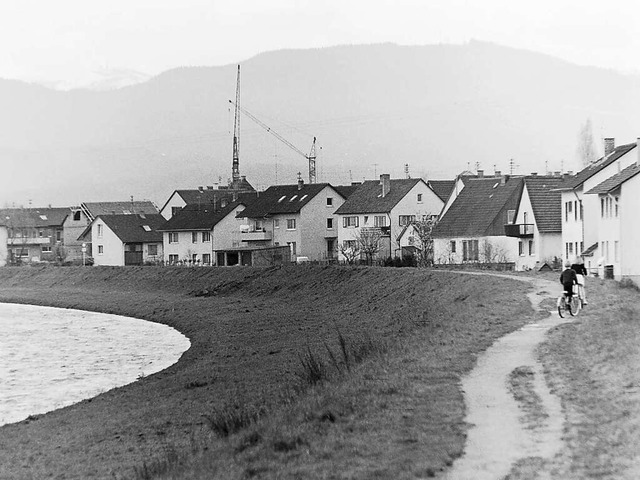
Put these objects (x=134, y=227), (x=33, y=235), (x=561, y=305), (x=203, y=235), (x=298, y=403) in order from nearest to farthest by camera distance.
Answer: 1. (x=298, y=403)
2. (x=561, y=305)
3. (x=203, y=235)
4. (x=134, y=227)
5. (x=33, y=235)

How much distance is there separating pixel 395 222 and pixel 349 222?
5460 mm

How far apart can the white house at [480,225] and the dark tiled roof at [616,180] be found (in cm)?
1744

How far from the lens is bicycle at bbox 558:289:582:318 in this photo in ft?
110

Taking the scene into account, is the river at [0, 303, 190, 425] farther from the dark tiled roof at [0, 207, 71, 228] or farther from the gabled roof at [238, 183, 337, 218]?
the dark tiled roof at [0, 207, 71, 228]

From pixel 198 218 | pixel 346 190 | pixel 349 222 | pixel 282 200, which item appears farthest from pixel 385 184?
pixel 198 218

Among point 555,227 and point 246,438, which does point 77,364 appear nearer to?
point 246,438

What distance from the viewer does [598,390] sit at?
2058cm

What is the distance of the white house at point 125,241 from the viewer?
13425cm

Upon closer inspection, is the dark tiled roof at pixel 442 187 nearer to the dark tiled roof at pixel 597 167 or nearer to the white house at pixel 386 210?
the white house at pixel 386 210

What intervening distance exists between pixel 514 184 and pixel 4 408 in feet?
224

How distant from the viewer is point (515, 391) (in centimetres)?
2112

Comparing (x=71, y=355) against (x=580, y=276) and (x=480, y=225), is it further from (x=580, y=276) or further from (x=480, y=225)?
(x=480, y=225)

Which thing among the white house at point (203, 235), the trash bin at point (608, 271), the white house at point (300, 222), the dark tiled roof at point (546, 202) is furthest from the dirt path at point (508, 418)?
the white house at point (203, 235)

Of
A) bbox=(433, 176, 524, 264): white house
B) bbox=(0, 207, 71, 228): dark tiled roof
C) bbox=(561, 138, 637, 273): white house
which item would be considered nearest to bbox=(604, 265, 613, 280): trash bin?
bbox=(561, 138, 637, 273): white house
